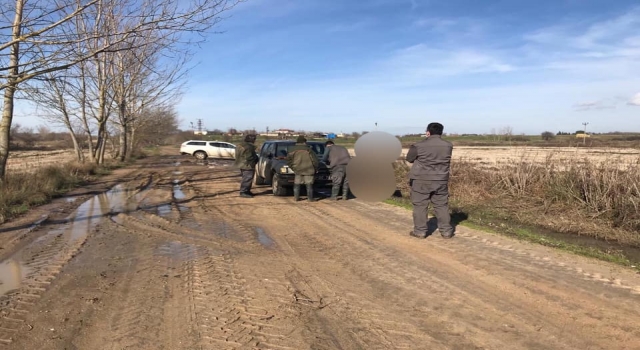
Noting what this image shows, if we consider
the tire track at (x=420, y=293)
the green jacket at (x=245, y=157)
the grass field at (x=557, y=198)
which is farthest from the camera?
the green jacket at (x=245, y=157)

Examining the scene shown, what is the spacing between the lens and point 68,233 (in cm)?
757

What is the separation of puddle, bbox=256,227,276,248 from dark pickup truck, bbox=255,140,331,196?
4.11 meters

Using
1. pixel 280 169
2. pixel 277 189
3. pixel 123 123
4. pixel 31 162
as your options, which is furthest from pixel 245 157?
pixel 31 162

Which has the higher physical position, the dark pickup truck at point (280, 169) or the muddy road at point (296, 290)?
Result: the dark pickup truck at point (280, 169)

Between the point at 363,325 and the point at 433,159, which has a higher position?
the point at 433,159

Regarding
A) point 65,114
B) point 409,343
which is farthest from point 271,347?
point 65,114

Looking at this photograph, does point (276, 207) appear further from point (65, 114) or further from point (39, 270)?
point (65, 114)

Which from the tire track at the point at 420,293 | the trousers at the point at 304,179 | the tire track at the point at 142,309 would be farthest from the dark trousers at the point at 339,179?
the tire track at the point at 142,309

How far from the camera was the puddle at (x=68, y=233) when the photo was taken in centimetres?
518

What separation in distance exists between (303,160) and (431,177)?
486 centimetres

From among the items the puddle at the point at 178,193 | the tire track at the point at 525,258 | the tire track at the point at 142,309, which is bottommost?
the puddle at the point at 178,193

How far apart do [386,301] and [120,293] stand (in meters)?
2.81

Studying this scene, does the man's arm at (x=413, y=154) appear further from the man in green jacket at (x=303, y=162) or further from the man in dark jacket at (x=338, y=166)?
the man in dark jacket at (x=338, y=166)

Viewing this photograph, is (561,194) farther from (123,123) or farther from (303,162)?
(123,123)
